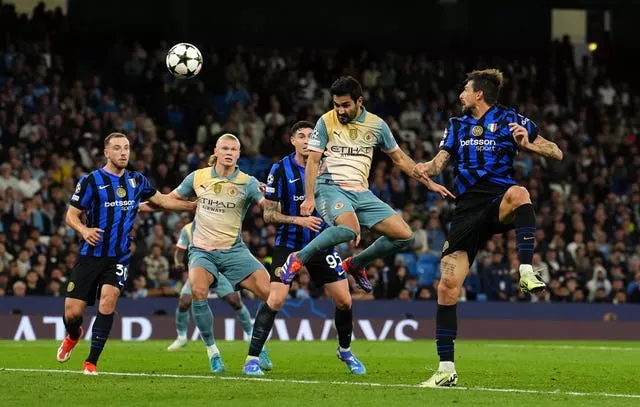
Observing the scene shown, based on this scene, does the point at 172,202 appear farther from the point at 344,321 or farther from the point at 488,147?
the point at 488,147

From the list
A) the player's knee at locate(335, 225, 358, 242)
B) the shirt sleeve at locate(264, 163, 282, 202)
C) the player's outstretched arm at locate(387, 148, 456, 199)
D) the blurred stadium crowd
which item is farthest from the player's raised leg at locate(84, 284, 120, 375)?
the blurred stadium crowd

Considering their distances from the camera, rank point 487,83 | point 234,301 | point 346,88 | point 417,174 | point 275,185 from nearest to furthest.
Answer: point 487,83
point 417,174
point 346,88
point 275,185
point 234,301

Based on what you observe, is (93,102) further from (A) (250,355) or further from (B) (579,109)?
(A) (250,355)

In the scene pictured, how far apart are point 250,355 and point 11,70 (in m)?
16.6

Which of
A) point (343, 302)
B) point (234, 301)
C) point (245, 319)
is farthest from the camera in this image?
point (234, 301)

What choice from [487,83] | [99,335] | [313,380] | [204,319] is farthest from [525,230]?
[99,335]

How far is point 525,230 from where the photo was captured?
11312mm

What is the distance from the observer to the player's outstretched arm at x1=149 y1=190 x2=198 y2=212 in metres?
13.7

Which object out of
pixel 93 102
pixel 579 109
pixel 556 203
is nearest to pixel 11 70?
pixel 93 102

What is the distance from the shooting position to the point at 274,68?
3189cm

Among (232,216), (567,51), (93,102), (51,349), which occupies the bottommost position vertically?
(51,349)

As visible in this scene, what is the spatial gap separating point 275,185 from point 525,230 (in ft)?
10.9

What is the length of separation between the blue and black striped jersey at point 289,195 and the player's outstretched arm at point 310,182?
1.09 meters

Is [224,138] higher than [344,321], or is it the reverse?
[224,138]
